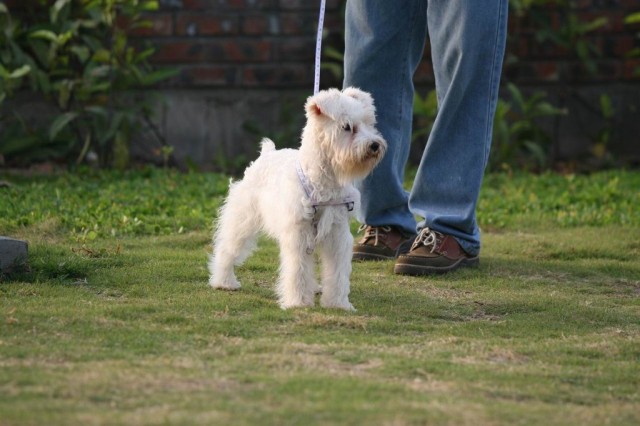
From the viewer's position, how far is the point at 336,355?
3.48 metres

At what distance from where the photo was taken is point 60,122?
309 inches

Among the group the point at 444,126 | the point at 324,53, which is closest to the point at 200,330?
the point at 444,126

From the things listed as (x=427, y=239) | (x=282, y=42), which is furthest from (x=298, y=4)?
(x=427, y=239)

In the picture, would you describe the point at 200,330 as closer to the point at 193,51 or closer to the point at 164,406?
the point at 164,406

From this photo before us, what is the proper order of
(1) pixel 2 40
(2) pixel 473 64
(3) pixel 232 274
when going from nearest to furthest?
(3) pixel 232 274
(2) pixel 473 64
(1) pixel 2 40

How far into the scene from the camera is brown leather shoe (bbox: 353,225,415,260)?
17.9ft

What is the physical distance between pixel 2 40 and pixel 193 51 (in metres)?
1.55

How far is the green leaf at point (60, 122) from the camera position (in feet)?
25.6

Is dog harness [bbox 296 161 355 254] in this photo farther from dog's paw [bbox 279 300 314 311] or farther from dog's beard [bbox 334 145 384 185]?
dog's paw [bbox 279 300 314 311]

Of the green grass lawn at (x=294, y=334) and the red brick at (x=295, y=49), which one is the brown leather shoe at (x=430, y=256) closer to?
the green grass lawn at (x=294, y=334)

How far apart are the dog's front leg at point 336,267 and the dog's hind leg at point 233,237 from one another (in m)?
0.46

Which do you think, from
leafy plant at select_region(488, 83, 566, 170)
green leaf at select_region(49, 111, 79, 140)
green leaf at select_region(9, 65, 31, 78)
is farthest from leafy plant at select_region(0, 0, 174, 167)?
leafy plant at select_region(488, 83, 566, 170)

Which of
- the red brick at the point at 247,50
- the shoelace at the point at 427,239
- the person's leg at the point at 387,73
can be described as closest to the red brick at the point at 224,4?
the red brick at the point at 247,50

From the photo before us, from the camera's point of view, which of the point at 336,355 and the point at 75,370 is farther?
the point at 336,355
